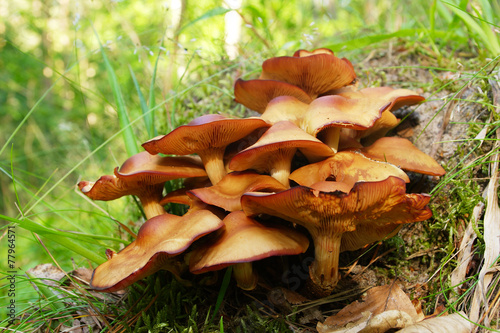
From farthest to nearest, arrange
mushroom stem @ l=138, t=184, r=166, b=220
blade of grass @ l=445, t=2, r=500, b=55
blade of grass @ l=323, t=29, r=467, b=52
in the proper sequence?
1. blade of grass @ l=323, t=29, r=467, b=52
2. blade of grass @ l=445, t=2, r=500, b=55
3. mushroom stem @ l=138, t=184, r=166, b=220

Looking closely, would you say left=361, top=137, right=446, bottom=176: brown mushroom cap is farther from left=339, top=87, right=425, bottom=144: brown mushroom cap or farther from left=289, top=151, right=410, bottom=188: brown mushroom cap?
left=289, top=151, right=410, bottom=188: brown mushroom cap

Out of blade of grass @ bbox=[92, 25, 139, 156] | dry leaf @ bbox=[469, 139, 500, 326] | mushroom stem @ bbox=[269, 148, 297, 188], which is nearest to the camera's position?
dry leaf @ bbox=[469, 139, 500, 326]

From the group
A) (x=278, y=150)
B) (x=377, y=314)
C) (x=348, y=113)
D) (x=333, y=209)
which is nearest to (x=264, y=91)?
(x=278, y=150)

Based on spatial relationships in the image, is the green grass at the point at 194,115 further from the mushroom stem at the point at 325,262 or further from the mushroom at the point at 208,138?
the mushroom at the point at 208,138

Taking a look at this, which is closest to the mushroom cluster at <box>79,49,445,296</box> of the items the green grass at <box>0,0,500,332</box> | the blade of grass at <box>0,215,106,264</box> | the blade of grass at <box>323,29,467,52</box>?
the blade of grass at <box>0,215,106,264</box>

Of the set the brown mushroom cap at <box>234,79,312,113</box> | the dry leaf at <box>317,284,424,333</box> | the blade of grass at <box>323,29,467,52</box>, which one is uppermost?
the blade of grass at <box>323,29,467,52</box>

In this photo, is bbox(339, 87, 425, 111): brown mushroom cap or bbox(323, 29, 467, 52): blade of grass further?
bbox(323, 29, 467, 52): blade of grass

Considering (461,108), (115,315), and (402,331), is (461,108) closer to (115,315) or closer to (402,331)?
(402,331)
